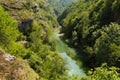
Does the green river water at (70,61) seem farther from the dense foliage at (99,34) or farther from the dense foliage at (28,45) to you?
the dense foliage at (28,45)

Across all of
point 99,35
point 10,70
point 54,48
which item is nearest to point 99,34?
point 99,35

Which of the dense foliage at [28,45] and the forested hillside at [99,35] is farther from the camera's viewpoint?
the forested hillside at [99,35]

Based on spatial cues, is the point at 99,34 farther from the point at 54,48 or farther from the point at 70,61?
the point at 54,48

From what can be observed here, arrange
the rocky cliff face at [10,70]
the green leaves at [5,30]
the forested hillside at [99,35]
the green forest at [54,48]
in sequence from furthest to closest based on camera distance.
A: the forested hillside at [99,35], the green leaves at [5,30], the green forest at [54,48], the rocky cliff face at [10,70]

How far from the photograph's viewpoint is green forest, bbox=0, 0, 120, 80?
46.5 meters

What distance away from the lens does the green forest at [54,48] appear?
153 ft

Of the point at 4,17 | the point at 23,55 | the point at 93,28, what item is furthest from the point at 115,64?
the point at 93,28

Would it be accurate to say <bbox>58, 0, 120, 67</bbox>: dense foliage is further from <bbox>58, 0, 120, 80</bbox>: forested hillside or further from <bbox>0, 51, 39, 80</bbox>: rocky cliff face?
<bbox>0, 51, 39, 80</bbox>: rocky cliff face

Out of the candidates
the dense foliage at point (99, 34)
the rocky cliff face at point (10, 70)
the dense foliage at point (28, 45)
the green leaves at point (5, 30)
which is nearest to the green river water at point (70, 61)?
the dense foliage at point (99, 34)

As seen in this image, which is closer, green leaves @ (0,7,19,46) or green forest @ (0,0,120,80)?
green forest @ (0,0,120,80)

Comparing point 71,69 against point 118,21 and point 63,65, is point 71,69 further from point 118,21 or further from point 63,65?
point 118,21

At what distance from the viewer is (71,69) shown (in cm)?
10306

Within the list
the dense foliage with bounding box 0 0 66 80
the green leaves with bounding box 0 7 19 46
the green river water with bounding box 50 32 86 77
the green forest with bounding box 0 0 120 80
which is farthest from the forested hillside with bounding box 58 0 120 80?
the green leaves with bounding box 0 7 19 46

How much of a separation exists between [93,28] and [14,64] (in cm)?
9775
